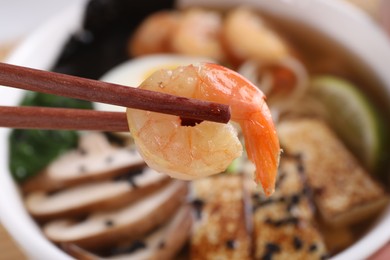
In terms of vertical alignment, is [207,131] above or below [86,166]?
above

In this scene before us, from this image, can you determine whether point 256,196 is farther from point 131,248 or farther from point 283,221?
point 131,248

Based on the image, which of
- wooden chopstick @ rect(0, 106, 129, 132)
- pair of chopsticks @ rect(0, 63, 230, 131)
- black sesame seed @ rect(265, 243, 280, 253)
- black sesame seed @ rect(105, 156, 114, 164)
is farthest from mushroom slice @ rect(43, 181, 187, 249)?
pair of chopsticks @ rect(0, 63, 230, 131)

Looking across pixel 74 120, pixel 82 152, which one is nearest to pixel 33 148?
pixel 82 152

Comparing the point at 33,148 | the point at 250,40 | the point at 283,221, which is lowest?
the point at 33,148

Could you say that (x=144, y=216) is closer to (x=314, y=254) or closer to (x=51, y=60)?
(x=314, y=254)

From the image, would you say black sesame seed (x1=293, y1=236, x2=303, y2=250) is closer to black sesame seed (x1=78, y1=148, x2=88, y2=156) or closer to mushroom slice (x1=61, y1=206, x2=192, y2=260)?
mushroom slice (x1=61, y1=206, x2=192, y2=260)

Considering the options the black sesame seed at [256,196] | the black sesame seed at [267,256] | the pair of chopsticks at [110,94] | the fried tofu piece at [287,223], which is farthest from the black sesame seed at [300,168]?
the pair of chopsticks at [110,94]

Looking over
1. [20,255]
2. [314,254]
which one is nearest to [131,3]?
[20,255]
